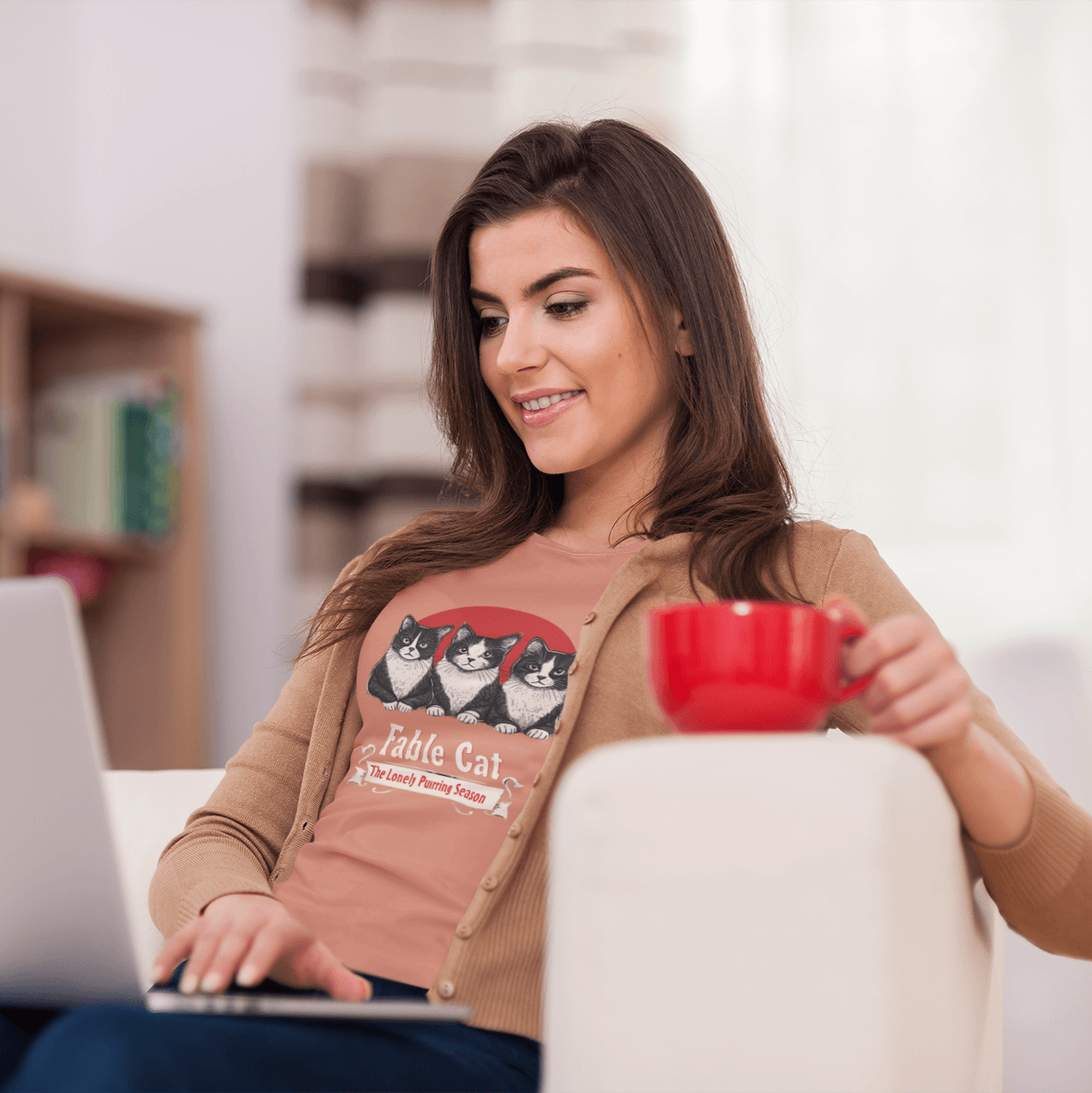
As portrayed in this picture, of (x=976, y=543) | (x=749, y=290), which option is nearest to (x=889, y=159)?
(x=749, y=290)

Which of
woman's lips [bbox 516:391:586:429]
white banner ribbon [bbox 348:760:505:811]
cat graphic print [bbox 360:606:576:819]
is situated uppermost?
woman's lips [bbox 516:391:586:429]

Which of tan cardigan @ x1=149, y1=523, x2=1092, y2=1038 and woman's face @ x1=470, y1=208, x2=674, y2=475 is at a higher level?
woman's face @ x1=470, y1=208, x2=674, y2=475

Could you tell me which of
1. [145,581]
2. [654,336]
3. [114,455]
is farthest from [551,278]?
[145,581]

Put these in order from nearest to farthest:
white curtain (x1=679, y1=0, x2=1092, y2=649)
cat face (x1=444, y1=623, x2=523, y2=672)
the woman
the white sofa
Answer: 1. the white sofa
2. the woman
3. cat face (x1=444, y1=623, x2=523, y2=672)
4. white curtain (x1=679, y1=0, x2=1092, y2=649)

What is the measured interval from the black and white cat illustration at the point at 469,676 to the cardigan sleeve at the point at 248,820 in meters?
0.14

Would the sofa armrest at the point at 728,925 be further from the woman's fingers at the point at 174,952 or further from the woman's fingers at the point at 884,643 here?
the woman's fingers at the point at 174,952

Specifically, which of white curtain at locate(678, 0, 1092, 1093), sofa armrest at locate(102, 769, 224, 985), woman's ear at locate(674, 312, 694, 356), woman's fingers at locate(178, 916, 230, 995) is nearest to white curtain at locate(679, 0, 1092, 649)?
white curtain at locate(678, 0, 1092, 1093)

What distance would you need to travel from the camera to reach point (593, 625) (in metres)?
0.92

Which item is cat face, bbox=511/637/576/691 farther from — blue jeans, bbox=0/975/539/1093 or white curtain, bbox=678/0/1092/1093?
white curtain, bbox=678/0/1092/1093

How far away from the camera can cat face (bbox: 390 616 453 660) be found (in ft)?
3.29

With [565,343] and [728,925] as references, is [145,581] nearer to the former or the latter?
[565,343]

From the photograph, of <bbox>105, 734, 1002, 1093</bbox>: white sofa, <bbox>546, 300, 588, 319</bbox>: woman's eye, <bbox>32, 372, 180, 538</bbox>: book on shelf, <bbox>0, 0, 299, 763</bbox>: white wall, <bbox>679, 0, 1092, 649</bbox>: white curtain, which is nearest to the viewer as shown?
<bbox>105, 734, 1002, 1093</bbox>: white sofa

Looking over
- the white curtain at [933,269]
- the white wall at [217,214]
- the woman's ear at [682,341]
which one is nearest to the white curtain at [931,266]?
the white curtain at [933,269]

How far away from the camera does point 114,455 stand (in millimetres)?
2232
